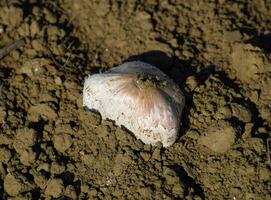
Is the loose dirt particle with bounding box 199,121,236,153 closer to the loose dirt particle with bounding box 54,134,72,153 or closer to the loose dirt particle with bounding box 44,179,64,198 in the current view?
the loose dirt particle with bounding box 54,134,72,153

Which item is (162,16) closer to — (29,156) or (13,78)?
(13,78)

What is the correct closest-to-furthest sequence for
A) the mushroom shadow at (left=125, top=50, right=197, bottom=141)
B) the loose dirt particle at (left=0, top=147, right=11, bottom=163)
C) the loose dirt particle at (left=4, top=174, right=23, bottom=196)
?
the loose dirt particle at (left=4, top=174, right=23, bottom=196) < the loose dirt particle at (left=0, top=147, right=11, bottom=163) < the mushroom shadow at (left=125, top=50, right=197, bottom=141)

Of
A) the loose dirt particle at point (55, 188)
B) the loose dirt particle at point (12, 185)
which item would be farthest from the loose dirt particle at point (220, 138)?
the loose dirt particle at point (12, 185)

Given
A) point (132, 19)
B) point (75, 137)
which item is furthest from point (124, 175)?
point (132, 19)

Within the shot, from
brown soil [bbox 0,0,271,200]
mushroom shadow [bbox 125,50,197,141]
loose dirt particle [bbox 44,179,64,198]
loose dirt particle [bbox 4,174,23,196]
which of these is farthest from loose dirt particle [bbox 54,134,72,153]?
mushroom shadow [bbox 125,50,197,141]

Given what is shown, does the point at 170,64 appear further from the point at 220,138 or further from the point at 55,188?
the point at 55,188

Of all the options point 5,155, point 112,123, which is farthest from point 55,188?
point 112,123
